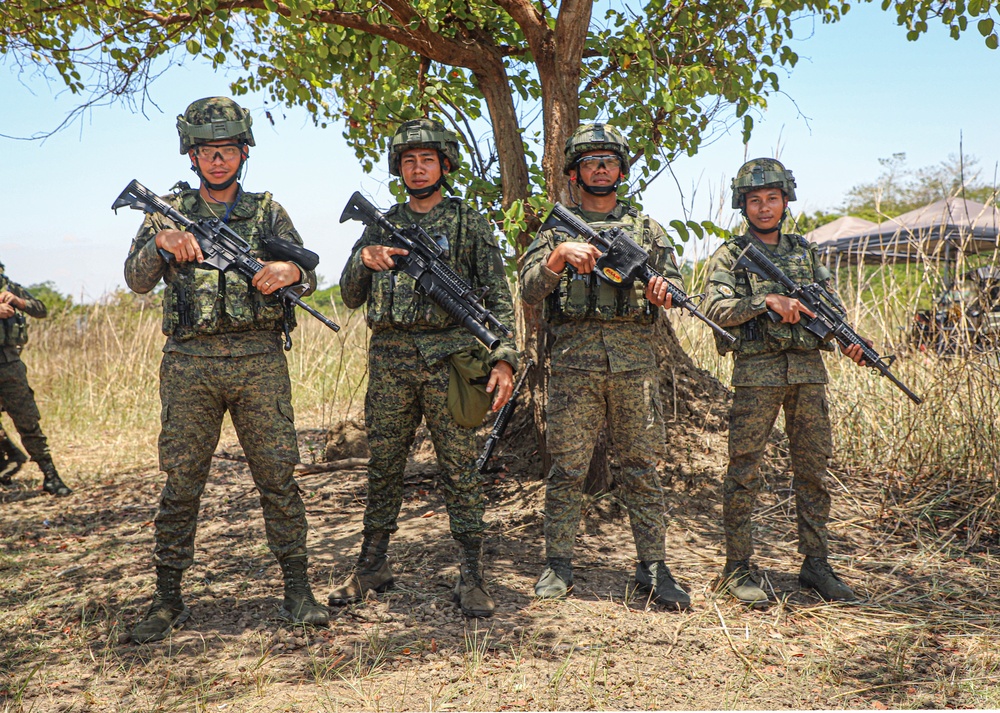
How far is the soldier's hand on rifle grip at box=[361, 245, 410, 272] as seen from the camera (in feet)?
11.6

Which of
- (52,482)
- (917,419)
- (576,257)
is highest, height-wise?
(576,257)

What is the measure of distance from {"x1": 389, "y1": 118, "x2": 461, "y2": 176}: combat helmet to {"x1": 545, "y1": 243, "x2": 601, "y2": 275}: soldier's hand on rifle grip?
2.13 ft

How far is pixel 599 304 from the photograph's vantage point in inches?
146

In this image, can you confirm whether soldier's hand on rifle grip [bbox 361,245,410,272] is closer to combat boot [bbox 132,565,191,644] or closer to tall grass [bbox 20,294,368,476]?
combat boot [bbox 132,565,191,644]

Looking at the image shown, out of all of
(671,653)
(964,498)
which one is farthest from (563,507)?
(964,498)

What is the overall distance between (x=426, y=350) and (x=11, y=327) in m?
4.54

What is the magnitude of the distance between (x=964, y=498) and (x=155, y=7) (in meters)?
6.08

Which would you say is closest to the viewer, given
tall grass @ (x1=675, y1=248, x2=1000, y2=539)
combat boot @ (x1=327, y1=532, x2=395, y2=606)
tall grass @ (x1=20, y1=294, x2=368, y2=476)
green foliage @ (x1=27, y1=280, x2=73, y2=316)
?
combat boot @ (x1=327, y1=532, x2=395, y2=606)

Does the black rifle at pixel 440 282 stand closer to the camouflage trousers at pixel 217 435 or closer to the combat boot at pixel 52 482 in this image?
the camouflage trousers at pixel 217 435

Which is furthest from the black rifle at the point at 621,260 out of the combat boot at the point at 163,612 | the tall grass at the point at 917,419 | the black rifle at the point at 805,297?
the tall grass at the point at 917,419

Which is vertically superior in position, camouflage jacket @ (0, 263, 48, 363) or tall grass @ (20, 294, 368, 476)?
camouflage jacket @ (0, 263, 48, 363)

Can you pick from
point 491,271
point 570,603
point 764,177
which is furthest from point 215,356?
point 764,177

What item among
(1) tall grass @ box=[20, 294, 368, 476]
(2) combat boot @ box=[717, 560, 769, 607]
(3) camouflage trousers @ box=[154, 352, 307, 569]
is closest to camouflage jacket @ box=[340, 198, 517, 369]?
(3) camouflage trousers @ box=[154, 352, 307, 569]

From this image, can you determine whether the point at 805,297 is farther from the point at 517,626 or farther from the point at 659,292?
the point at 517,626
